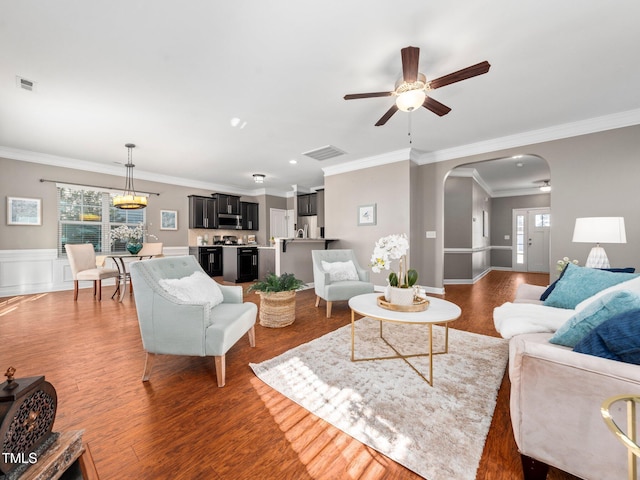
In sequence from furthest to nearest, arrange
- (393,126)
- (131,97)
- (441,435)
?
1. (393,126)
2. (131,97)
3. (441,435)

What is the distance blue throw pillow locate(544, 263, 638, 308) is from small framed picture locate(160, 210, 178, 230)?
7.41 metres

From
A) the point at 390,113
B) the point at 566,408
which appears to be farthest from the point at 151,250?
the point at 566,408

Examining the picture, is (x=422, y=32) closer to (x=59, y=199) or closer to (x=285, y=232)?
(x=59, y=199)

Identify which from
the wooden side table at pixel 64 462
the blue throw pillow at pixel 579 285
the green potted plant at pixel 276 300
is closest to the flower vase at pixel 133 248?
the green potted plant at pixel 276 300

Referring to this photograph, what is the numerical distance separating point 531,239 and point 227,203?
9420 mm

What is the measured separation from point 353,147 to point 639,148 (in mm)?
3763

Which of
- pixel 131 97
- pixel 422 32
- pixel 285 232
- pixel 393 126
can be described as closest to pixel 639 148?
pixel 393 126

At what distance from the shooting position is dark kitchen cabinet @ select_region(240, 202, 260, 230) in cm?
831

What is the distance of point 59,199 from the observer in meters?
5.32

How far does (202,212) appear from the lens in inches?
291

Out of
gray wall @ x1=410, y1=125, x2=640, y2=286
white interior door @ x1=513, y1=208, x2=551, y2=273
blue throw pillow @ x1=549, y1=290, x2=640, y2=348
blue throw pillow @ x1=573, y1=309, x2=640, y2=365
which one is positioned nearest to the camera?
blue throw pillow @ x1=573, y1=309, x2=640, y2=365

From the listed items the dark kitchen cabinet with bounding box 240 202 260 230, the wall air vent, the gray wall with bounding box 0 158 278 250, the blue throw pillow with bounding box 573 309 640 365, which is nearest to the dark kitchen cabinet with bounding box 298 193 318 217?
the dark kitchen cabinet with bounding box 240 202 260 230

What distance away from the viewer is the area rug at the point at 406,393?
1331 millimetres

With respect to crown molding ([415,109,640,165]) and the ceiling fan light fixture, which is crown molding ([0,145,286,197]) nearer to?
crown molding ([415,109,640,165])
